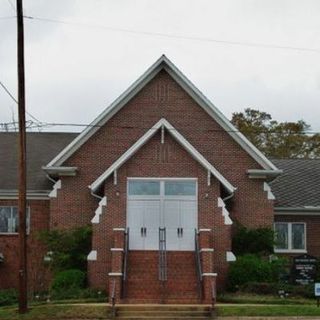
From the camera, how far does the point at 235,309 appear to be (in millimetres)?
24594

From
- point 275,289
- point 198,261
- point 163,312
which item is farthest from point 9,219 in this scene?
point 275,289

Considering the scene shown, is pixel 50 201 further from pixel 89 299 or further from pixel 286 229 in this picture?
pixel 286 229

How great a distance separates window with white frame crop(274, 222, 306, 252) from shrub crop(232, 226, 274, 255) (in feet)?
11.1

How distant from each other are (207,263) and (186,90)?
9.31 meters

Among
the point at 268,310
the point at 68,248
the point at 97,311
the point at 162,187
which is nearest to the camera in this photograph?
the point at 268,310

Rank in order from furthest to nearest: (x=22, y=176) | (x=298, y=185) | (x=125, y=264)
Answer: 1. (x=298, y=185)
2. (x=125, y=264)
3. (x=22, y=176)

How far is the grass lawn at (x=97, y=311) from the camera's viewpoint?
78.4 feet

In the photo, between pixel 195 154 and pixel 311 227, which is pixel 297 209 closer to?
pixel 311 227

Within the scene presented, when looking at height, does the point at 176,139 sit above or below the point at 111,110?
below

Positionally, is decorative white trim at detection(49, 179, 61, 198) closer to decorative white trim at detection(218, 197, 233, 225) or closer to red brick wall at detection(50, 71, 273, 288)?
red brick wall at detection(50, 71, 273, 288)

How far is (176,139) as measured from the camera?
32062mm

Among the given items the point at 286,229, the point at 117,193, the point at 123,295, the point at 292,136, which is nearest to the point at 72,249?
the point at 117,193

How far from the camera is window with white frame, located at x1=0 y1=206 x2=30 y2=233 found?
3516 cm

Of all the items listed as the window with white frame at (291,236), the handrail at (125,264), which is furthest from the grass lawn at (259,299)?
the window with white frame at (291,236)
